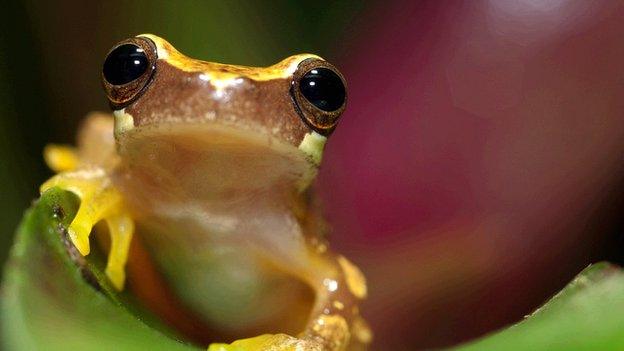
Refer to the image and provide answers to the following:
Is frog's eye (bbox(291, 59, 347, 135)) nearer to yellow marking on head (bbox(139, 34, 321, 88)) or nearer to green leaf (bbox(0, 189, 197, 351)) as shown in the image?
yellow marking on head (bbox(139, 34, 321, 88))

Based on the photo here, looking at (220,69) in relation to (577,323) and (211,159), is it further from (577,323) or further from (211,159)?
(577,323)

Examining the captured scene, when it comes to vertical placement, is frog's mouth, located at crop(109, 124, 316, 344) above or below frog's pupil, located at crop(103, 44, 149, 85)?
below

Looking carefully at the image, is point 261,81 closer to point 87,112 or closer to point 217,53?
point 217,53

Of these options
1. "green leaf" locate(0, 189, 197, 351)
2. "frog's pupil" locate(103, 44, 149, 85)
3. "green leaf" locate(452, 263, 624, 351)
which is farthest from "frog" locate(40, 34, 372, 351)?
"green leaf" locate(452, 263, 624, 351)

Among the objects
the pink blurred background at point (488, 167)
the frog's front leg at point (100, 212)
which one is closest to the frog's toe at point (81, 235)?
the frog's front leg at point (100, 212)

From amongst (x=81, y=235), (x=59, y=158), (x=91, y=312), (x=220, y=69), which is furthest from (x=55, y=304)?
(x=59, y=158)

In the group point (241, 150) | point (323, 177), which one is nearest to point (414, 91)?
point (323, 177)

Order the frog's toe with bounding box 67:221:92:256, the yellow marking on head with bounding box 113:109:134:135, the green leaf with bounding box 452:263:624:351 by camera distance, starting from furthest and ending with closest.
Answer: the yellow marking on head with bounding box 113:109:134:135, the frog's toe with bounding box 67:221:92:256, the green leaf with bounding box 452:263:624:351
